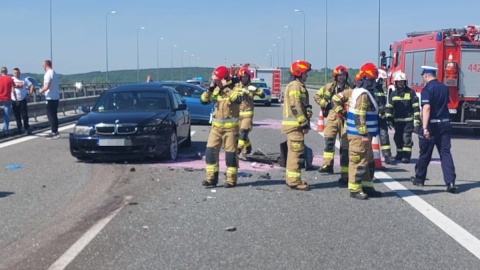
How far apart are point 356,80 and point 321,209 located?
Result: 7.36 ft

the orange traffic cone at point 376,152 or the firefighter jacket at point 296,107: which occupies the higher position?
the firefighter jacket at point 296,107

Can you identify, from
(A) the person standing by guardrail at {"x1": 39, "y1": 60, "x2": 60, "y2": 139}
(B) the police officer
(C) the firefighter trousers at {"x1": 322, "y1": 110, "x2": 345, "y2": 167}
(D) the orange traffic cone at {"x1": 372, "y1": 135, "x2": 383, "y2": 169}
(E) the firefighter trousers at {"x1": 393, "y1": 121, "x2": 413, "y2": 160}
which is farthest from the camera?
(A) the person standing by guardrail at {"x1": 39, "y1": 60, "x2": 60, "y2": 139}

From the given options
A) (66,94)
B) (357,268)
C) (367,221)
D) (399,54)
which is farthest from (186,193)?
(66,94)

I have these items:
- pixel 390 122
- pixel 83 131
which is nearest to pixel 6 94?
pixel 83 131

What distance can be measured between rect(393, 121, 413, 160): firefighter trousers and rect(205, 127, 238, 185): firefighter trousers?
4.48 metres

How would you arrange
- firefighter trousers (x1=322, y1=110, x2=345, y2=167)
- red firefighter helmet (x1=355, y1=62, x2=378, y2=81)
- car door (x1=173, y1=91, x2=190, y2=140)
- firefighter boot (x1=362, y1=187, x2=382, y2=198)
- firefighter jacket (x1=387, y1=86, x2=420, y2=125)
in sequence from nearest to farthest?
firefighter boot (x1=362, y1=187, x2=382, y2=198) → red firefighter helmet (x1=355, y1=62, x2=378, y2=81) → firefighter trousers (x1=322, y1=110, x2=345, y2=167) → firefighter jacket (x1=387, y1=86, x2=420, y2=125) → car door (x1=173, y1=91, x2=190, y2=140)

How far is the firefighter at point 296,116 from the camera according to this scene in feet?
31.0

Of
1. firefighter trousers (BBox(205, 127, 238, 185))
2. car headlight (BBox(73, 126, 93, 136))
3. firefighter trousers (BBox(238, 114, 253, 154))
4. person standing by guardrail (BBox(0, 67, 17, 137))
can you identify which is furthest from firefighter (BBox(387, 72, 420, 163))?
person standing by guardrail (BBox(0, 67, 17, 137))

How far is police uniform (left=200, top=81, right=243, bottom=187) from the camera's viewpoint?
9.78 m

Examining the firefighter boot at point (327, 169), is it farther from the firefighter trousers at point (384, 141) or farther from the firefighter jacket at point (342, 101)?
the firefighter trousers at point (384, 141)

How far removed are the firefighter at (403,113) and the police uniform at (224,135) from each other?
4474 millimetres

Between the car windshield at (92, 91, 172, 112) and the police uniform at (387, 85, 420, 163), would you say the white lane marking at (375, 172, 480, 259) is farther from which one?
the car windshield at (92, 91, 172, 112)

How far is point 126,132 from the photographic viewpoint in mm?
12039

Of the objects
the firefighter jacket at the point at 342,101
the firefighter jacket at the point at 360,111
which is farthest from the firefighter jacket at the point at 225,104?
the firefighter jacket at the point at 360,111
